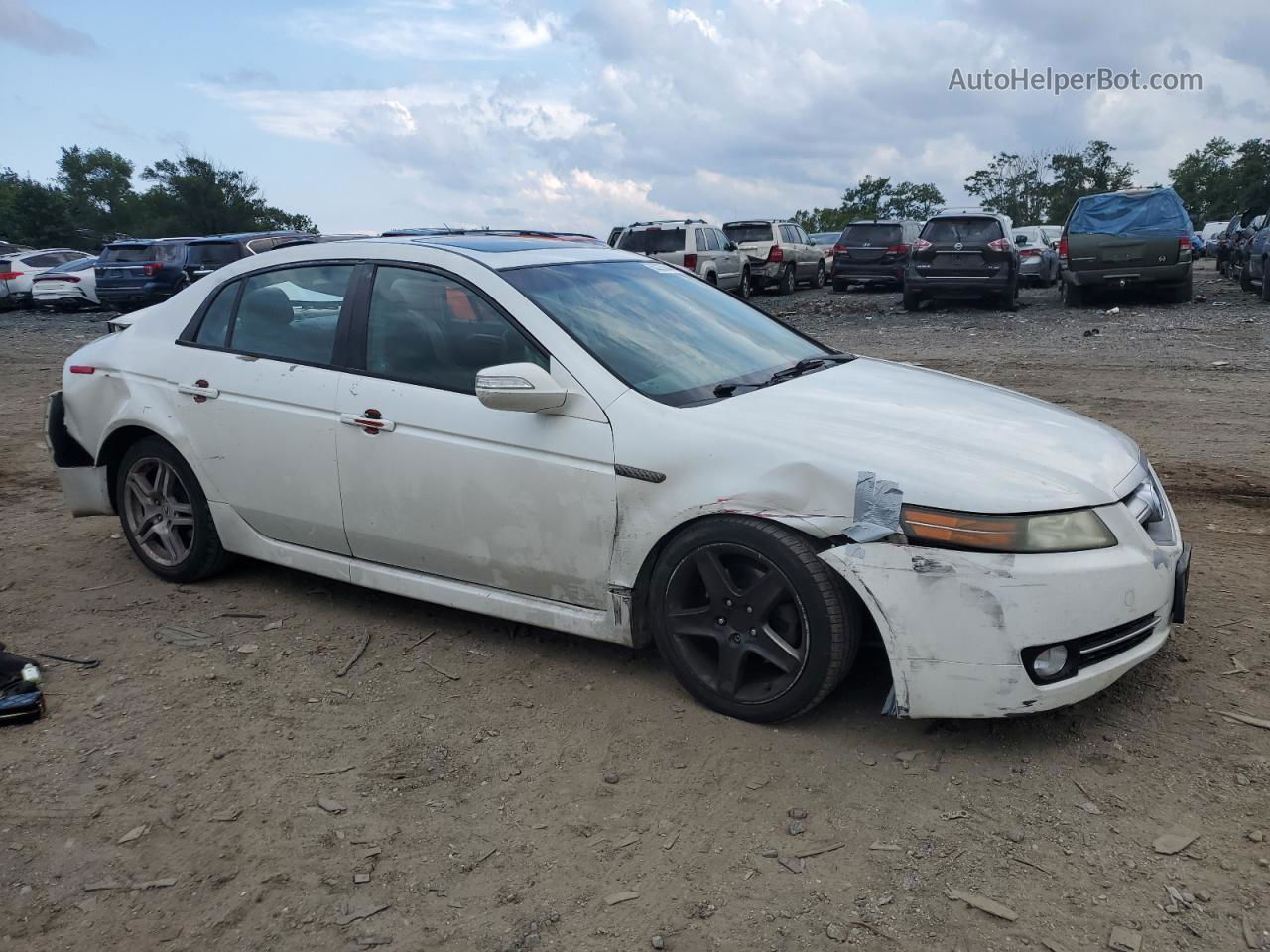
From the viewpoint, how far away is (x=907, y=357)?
1258cm

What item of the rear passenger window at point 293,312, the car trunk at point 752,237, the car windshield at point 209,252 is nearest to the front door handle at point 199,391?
the rear passenger window at point 293,312

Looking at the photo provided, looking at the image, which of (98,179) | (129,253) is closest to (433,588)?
(129,253)

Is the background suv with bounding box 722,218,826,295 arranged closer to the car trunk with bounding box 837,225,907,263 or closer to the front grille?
the car trunk with bounding box 837,225,907,263

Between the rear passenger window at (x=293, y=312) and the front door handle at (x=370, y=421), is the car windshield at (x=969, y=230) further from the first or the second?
the front door handle at (x=370, y=421)

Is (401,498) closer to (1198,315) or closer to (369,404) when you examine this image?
(369,404)

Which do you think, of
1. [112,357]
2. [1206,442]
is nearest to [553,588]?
[112,357]

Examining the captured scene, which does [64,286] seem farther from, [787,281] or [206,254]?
[787,281]

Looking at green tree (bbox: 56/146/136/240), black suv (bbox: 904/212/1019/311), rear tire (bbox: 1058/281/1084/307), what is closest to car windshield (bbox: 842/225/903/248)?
black suv (bbox: 904/212/1019/311)

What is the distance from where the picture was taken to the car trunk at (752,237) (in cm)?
2442

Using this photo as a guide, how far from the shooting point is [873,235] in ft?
79.6

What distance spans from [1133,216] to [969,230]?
2468 mm

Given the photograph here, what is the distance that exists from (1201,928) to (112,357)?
188 inches

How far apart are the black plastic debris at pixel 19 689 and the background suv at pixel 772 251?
2140 cm

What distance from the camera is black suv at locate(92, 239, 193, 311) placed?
73.6ft
